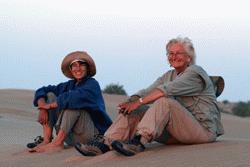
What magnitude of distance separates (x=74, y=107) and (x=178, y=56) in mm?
→ 1684

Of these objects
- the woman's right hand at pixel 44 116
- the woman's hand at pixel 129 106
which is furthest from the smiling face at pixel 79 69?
the woman's hand at pixel 129 106

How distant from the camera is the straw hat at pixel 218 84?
27.9ft

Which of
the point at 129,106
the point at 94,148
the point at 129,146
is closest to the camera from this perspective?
the point at 129,146

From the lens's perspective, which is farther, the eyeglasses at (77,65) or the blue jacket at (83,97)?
the eyeglasses at (77,65)

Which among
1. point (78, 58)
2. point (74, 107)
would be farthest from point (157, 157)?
point (78, 58)

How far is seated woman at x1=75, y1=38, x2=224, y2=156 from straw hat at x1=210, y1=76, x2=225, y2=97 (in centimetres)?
26

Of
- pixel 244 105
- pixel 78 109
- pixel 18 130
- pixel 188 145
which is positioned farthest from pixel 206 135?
pixel 244 105

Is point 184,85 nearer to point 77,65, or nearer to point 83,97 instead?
point 83,97

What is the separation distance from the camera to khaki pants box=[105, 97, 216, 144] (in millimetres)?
7656

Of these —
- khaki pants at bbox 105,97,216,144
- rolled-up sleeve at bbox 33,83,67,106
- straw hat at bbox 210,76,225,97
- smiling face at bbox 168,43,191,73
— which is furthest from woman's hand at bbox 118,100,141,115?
rolled-up sleeve at bbox 33,83,67,106

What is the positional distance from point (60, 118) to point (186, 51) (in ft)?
6.95

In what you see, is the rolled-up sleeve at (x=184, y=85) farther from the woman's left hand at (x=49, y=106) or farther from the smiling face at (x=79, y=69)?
the woman's left hand at (x=49, y=106)

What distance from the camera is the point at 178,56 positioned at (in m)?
8.15

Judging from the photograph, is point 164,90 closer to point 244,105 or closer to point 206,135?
point 206,135
